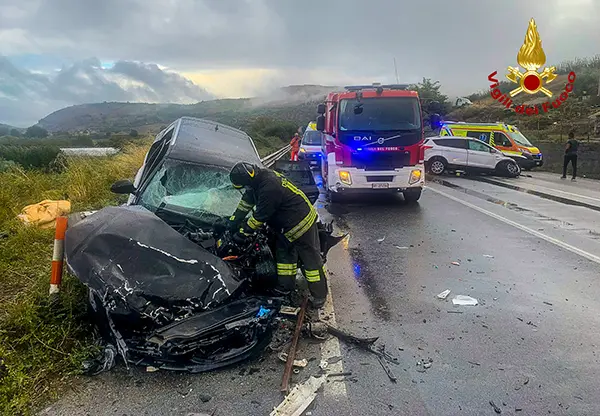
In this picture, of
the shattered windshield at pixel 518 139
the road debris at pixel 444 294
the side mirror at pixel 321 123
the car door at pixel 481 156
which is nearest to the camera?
the road debris at pixel 444 294

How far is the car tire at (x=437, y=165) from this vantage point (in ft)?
64.7

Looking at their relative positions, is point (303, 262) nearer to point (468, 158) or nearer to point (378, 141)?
point (378, 141)

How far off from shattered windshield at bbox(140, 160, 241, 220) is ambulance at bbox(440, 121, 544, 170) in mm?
18227

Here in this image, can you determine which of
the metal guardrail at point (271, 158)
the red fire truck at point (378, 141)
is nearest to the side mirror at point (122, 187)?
the red fire truck at point (378, 141)

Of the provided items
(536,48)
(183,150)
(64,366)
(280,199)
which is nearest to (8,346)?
(64,366)

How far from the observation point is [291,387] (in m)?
3.40

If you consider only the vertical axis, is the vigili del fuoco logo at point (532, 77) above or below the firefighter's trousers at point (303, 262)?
above

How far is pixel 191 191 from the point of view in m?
5.41

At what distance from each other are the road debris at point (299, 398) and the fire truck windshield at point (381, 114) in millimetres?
7707

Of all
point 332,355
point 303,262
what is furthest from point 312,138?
point 332,355

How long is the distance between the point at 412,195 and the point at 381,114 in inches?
82.3

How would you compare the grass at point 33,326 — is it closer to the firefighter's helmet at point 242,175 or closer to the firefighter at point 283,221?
the firefighter at point 283,221

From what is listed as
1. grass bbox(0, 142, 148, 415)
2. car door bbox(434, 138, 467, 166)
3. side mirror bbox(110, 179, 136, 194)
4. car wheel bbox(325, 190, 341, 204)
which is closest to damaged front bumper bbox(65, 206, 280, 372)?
grass bbox(0, 142, 148, 415)

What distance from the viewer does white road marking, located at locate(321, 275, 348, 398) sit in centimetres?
334
